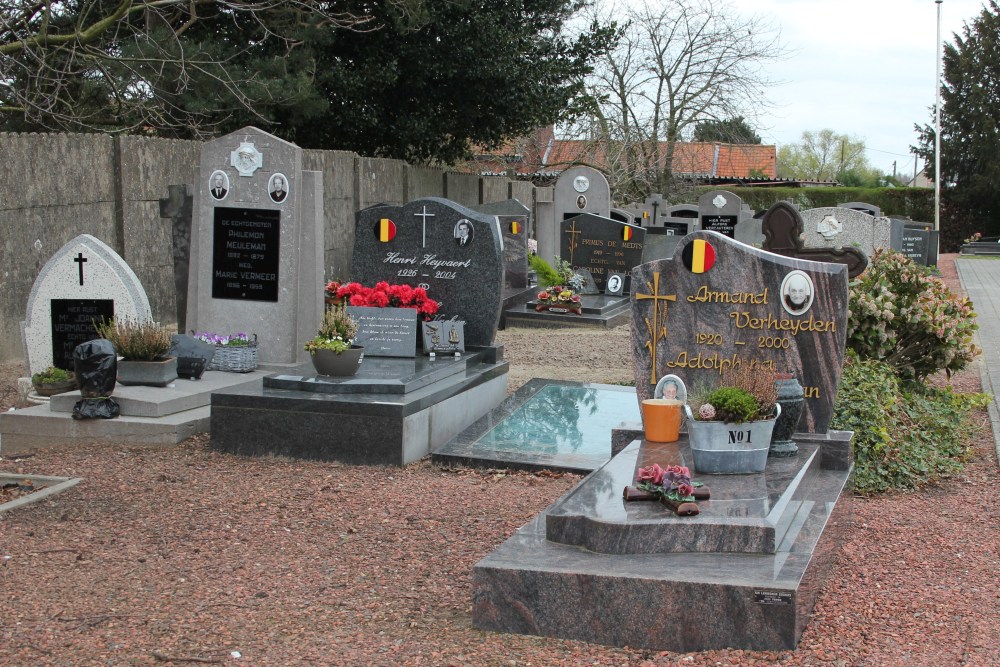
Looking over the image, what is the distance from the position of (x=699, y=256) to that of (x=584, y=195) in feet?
47.0

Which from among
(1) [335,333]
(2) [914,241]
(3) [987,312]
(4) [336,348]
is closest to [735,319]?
(4) [336,348]

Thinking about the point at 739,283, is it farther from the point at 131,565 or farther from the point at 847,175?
the point at 847,175

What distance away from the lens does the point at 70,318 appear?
798 cm

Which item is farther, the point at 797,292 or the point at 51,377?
the point at 51,377

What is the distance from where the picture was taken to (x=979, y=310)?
17.5 meters

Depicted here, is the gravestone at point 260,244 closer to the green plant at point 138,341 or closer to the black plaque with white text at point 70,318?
the black plaque with white text at point 70,318

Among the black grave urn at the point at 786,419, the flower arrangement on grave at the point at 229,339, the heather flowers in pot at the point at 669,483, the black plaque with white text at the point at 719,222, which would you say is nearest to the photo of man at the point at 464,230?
the flower arrangement on grave at the point at 229,339

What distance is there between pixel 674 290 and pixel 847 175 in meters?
57.7

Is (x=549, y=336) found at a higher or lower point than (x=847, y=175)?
lower

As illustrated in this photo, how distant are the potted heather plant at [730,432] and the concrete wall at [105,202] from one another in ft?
18.1

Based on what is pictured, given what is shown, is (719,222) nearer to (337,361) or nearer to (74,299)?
(337,361)

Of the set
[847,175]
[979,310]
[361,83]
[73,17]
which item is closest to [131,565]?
[73,17]

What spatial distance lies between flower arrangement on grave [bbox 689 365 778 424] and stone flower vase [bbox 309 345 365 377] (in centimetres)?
290

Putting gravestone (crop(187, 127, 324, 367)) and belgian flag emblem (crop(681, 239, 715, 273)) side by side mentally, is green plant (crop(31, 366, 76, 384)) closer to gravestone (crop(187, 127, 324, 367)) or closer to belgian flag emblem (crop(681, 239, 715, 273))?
gravestone (crop(187, 127, 324, 367))
